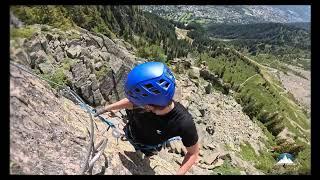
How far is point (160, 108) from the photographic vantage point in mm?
4031

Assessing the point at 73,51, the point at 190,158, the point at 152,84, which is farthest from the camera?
the point at 73,51

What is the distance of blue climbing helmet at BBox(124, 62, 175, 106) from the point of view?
378cm

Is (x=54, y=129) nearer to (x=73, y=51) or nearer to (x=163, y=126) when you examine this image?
(x=163, y=126)

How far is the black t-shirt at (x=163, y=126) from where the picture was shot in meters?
3.96

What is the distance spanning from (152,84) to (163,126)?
1.97 feet

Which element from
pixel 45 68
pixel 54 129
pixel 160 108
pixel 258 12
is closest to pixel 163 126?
pixel 160 108

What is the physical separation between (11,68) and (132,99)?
1263mm

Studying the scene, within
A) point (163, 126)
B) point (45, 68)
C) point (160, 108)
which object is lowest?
point (45, 68)

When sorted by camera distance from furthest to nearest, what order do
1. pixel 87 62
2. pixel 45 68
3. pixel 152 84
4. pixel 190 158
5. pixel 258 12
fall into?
pixel 258 12 < pixel 87 62 < pixel 45 68 < pixel 190 158 < pixel 152 84

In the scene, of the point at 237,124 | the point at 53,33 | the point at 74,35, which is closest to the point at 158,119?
the point at 53,33

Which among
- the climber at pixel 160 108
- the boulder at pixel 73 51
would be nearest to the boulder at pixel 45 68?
the boulder at pixel 73 51

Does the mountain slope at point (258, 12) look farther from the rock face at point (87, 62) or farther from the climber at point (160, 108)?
the rock face at point (87, 62)
